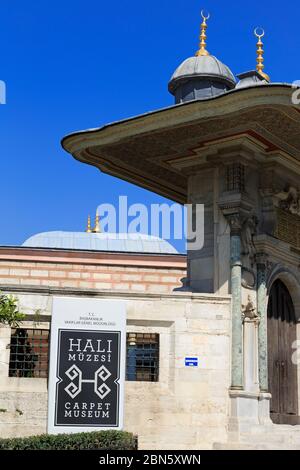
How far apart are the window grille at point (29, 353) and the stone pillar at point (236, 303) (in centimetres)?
404

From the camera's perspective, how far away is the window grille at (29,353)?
15.3 m

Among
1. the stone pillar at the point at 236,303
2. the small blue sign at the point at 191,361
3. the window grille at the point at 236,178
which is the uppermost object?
the window grille at the point at 236,178

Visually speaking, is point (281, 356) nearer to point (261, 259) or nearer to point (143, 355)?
point (261, 259)

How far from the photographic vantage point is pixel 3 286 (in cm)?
1548

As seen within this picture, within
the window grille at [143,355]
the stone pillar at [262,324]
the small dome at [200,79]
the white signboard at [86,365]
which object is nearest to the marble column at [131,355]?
the window grille at [143,355]

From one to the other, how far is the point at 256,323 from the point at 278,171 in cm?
385

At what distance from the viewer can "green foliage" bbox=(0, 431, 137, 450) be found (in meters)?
12.0

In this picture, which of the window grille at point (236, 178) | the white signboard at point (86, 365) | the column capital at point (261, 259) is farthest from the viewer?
the column capital at point (261, 259)

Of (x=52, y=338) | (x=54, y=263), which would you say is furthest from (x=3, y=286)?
(x=54, y=263)

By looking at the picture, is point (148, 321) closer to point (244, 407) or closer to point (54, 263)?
point (244, 407)

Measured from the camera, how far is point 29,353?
1538 cm

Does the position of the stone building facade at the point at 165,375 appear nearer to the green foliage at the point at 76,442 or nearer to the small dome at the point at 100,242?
the green foliage at the point at 76,442

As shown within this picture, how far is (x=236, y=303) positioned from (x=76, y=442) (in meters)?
5.48

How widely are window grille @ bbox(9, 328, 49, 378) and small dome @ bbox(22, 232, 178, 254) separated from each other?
53.1ft
